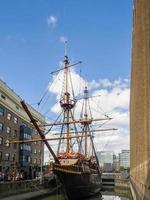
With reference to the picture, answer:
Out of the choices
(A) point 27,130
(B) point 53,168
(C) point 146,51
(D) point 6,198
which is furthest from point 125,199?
(C) point 146,51

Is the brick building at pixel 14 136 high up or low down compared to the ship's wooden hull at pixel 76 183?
up

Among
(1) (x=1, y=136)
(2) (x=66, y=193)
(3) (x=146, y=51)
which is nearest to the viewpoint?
(3) (x=146, y=51)

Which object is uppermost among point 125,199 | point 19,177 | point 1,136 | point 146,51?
point 146,51

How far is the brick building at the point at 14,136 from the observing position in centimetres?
6625

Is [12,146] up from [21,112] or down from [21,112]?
down

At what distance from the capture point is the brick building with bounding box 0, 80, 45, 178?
217 feet

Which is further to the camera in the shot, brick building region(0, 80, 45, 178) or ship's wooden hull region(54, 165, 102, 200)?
brick building region(0, 80, 45, 178)

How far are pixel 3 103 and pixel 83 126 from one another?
21845 millimetres

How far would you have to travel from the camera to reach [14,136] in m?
72.6

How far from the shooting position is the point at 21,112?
77.7 meters

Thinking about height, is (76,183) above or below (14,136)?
below

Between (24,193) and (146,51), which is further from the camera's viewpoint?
(24,193)

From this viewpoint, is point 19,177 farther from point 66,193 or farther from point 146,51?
point 146,51

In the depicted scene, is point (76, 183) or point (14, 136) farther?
point (14, 136)
